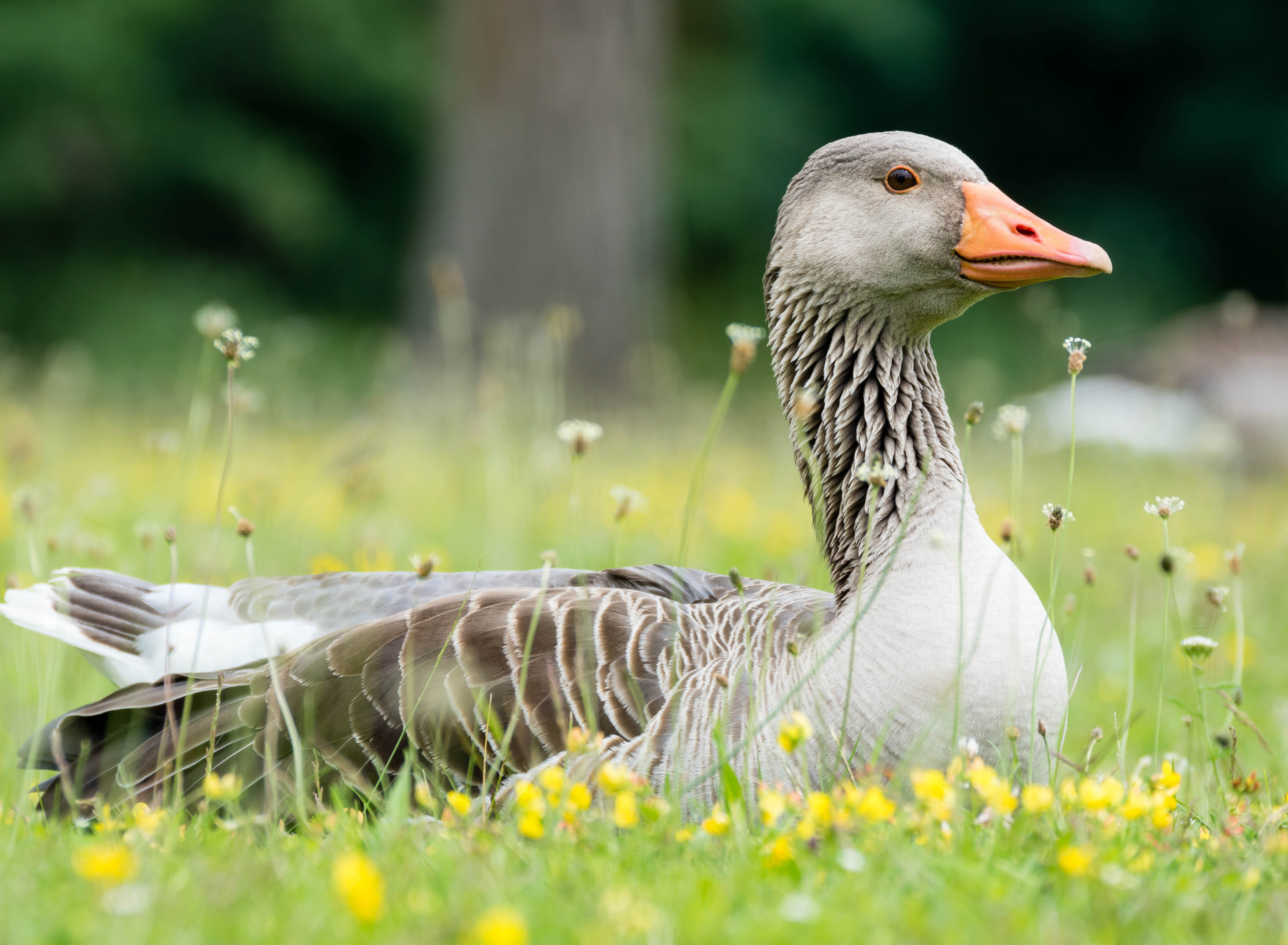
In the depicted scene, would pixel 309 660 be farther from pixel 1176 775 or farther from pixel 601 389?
pixel 601 389

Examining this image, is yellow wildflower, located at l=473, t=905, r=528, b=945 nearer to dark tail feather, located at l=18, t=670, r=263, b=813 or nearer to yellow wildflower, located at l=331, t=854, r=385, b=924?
yellow wildflower, located at l=331, t=854, r=385, b=924

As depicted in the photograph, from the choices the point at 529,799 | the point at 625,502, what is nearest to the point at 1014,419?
the point at 625,502

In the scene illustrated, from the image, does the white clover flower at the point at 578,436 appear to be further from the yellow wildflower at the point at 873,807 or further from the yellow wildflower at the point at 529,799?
the yellow wildflower at the point at 873,807

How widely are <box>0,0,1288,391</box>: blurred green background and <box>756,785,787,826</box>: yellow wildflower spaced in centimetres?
1502

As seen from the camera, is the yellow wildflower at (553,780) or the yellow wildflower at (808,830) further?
the yellow wildflower at (553,780)

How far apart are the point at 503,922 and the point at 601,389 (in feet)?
33.2

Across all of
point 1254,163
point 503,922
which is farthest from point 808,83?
point 503,922

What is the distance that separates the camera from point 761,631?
3643mm

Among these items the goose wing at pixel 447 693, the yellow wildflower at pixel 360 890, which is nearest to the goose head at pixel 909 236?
the goose wing at pixel 447 693

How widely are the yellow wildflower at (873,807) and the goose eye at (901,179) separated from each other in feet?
6.52

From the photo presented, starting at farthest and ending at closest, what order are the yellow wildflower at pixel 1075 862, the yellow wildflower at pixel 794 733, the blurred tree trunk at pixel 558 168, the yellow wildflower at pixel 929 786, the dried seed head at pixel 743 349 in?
the blurred tree trunk at pixel 558 168 < the dried seed head at pixel 743 349 < the yellow wildflower at pixel 794 733 < the yellow wildflower at pixel 929 786 < the yellow wildflower at pixel 1075 862

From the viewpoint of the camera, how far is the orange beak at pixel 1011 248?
3.63 metres

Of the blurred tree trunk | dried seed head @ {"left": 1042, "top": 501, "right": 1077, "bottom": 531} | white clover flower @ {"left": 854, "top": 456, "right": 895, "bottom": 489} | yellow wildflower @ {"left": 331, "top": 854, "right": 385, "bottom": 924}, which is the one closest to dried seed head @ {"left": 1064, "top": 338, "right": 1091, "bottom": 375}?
dried seed head @ {"left": 1042, "top": 501, "right": 1077, "bottom": 531}

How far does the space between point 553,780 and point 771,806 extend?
20.0 inches
